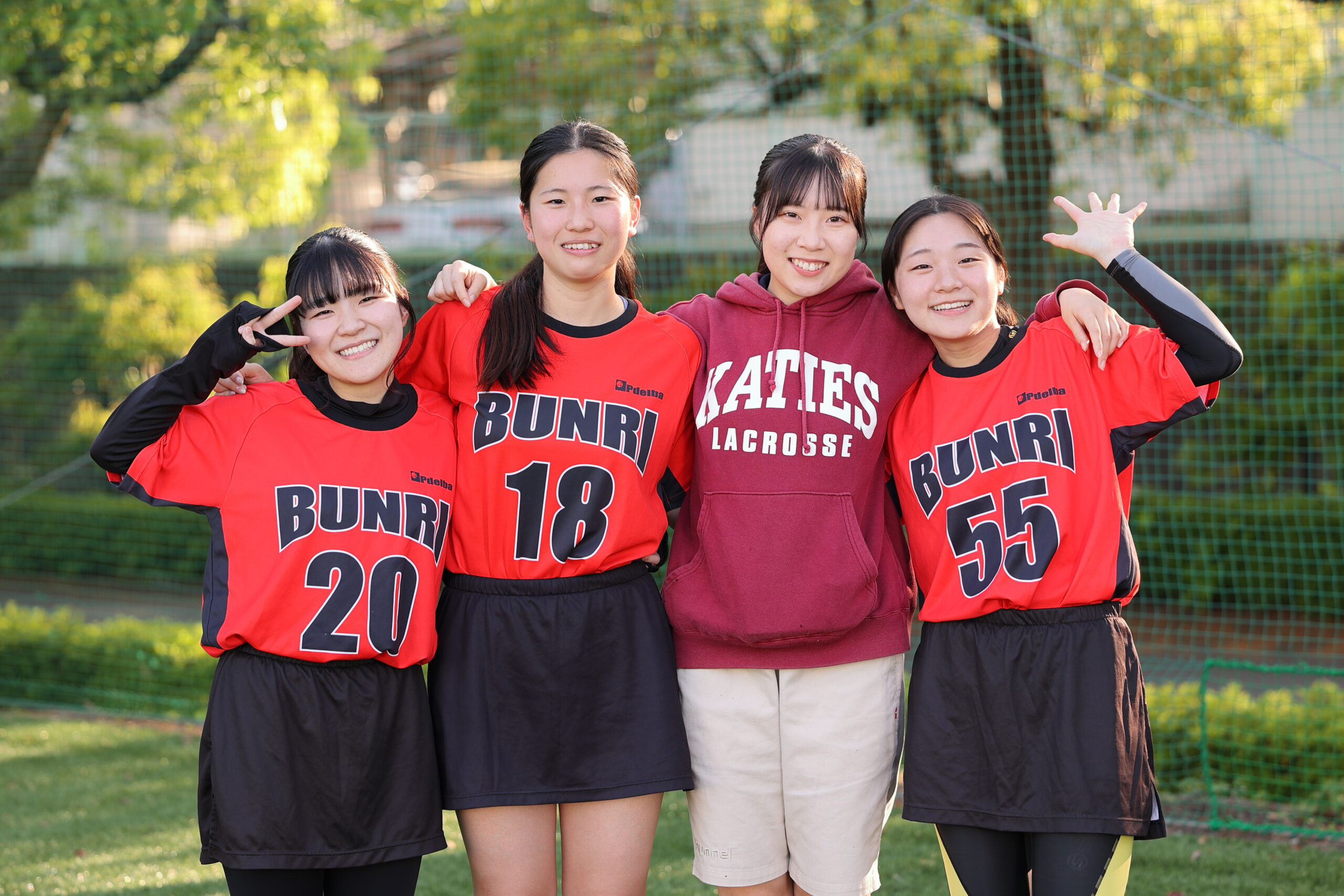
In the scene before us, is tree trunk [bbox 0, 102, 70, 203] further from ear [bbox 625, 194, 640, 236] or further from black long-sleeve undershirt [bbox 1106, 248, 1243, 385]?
black long-sleeve undershirt [bbox 1106, 248, 1243, 385]

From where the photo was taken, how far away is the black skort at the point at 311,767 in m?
1.99

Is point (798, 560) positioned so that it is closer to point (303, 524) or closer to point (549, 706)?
point (549, 706)

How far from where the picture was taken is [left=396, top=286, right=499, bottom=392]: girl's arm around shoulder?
7.56 ft

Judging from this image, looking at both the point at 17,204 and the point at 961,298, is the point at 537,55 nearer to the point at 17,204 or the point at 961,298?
the point at 17,204

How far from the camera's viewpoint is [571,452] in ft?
7.02

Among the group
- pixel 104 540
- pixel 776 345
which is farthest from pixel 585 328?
pixel 104 540

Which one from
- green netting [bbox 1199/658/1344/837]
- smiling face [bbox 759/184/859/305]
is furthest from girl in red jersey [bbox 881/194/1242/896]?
Answer: green netting [bbox 1199/658/1344/837]

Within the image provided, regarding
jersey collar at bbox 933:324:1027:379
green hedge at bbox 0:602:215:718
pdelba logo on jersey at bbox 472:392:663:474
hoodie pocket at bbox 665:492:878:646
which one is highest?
jersey collar at bbox 933:324:1027:379

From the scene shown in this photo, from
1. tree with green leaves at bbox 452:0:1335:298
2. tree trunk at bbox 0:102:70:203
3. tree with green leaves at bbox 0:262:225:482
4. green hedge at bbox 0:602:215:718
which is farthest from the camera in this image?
tree with green leaves at bbox 0:262:225:482

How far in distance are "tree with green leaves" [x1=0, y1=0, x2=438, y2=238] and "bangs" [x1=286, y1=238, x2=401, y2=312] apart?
4036 millimetres

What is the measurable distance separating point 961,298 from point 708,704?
87cm

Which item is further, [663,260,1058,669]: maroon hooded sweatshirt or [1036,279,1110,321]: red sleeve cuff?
[1036,279,1110,321]: red sleeve cuff

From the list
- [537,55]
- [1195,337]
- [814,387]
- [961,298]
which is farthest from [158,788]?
[537,55]

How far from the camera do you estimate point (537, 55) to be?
728 centimetres
